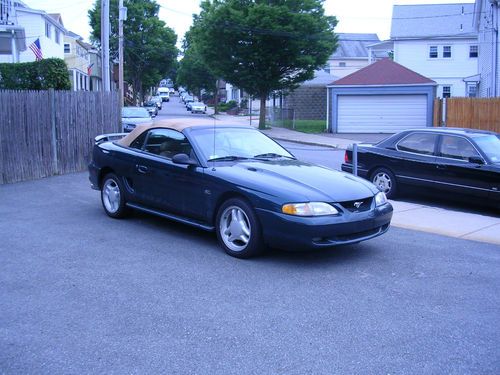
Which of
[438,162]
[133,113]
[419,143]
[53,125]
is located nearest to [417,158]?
[419,143]

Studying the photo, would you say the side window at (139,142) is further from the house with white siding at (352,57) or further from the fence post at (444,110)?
the house with white siding at (352,57)

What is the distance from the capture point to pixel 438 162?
10523 mm

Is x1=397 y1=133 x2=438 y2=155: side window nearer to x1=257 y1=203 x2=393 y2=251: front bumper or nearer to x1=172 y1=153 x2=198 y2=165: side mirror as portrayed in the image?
x1=257 y1=203 x2=393 y2=251: front bumper

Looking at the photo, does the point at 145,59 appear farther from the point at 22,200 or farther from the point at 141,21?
the point at 22,200

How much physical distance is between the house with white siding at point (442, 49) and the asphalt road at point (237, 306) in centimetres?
3640

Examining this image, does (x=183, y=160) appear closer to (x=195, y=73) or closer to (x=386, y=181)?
(x=386, y=181)

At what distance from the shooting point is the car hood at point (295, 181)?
6.35 metres

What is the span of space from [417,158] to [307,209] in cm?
535

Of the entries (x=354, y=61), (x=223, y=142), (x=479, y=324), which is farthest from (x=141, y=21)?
(x=479, y=324)

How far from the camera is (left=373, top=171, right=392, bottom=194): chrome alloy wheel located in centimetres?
1136

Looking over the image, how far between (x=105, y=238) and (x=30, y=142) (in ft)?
20.7

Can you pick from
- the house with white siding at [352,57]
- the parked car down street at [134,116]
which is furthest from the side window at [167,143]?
the house with white siding at [352,57]

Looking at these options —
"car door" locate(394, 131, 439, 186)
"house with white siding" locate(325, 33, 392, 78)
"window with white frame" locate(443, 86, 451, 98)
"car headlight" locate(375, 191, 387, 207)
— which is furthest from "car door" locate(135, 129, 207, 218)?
"house with white siding" locate(325, 33, 392, 78)

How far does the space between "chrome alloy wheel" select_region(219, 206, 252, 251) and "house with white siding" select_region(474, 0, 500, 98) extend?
23.5 meters
